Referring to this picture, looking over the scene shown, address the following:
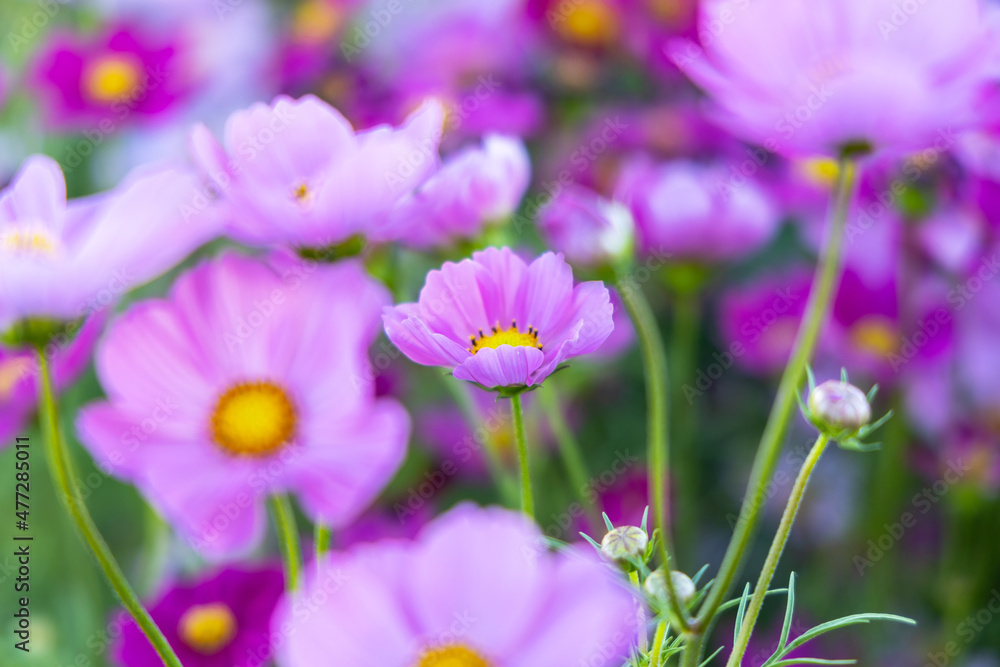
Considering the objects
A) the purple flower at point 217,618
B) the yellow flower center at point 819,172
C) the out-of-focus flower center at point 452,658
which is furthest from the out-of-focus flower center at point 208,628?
the yellow flower center at point 819,172

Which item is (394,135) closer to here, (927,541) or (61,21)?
(927,541)

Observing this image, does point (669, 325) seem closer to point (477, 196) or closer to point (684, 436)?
point (684, 436)

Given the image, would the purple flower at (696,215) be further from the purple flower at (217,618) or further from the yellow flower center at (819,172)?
the purple flower at (217,618)

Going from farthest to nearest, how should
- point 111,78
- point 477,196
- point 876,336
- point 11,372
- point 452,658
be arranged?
point 111,78 → point 876,336 → point 11,372 → point 477,196 → point 452,658

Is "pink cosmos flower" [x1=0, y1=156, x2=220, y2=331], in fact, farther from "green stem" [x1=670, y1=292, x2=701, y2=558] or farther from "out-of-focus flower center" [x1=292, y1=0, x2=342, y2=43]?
"out-of-focus flower center" [x1=292, y1=0, x2=342, y2=43]

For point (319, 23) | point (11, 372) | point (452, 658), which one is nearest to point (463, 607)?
point (452, 658)

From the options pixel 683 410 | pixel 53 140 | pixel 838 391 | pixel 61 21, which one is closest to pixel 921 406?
pixel 683 410
